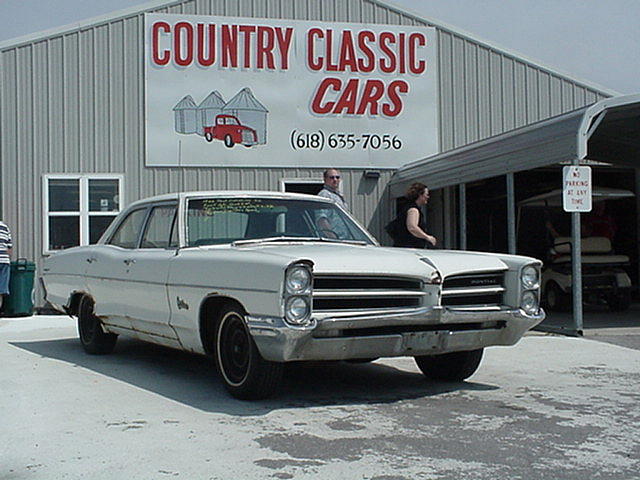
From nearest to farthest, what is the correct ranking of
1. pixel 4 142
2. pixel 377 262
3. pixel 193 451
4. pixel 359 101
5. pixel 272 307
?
1. pixel 193 451
2. pixel 272 307
3. pixel 377 262
4. pixel 4 142
5. pixel 359 101

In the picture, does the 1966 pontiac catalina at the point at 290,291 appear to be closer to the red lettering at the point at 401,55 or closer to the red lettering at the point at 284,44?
the red lettering at the point at 284,44

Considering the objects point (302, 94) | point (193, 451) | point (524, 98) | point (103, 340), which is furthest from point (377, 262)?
point (524, 98)

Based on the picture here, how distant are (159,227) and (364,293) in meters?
2.48

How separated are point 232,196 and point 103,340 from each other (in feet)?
7.37

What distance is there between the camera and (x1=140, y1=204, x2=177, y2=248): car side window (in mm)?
7367

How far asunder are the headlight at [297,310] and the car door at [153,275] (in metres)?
1.61

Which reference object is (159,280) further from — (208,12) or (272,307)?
(208,12)

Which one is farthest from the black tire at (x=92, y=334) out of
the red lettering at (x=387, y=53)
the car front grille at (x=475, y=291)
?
the red lettering at (x=387, y=53)

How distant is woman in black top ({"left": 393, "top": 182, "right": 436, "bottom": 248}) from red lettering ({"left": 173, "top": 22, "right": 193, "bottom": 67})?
7.08 metres

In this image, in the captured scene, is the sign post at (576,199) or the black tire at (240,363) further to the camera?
the sign post at (576,199)

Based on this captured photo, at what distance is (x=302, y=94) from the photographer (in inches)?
610

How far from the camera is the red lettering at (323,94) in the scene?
50.9 feet

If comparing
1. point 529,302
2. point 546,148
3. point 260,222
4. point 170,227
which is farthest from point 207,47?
point 529,302

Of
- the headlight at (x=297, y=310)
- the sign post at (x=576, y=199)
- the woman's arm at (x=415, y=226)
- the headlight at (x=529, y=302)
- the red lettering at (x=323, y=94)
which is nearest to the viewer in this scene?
the headlight at (x=297, y=310)
